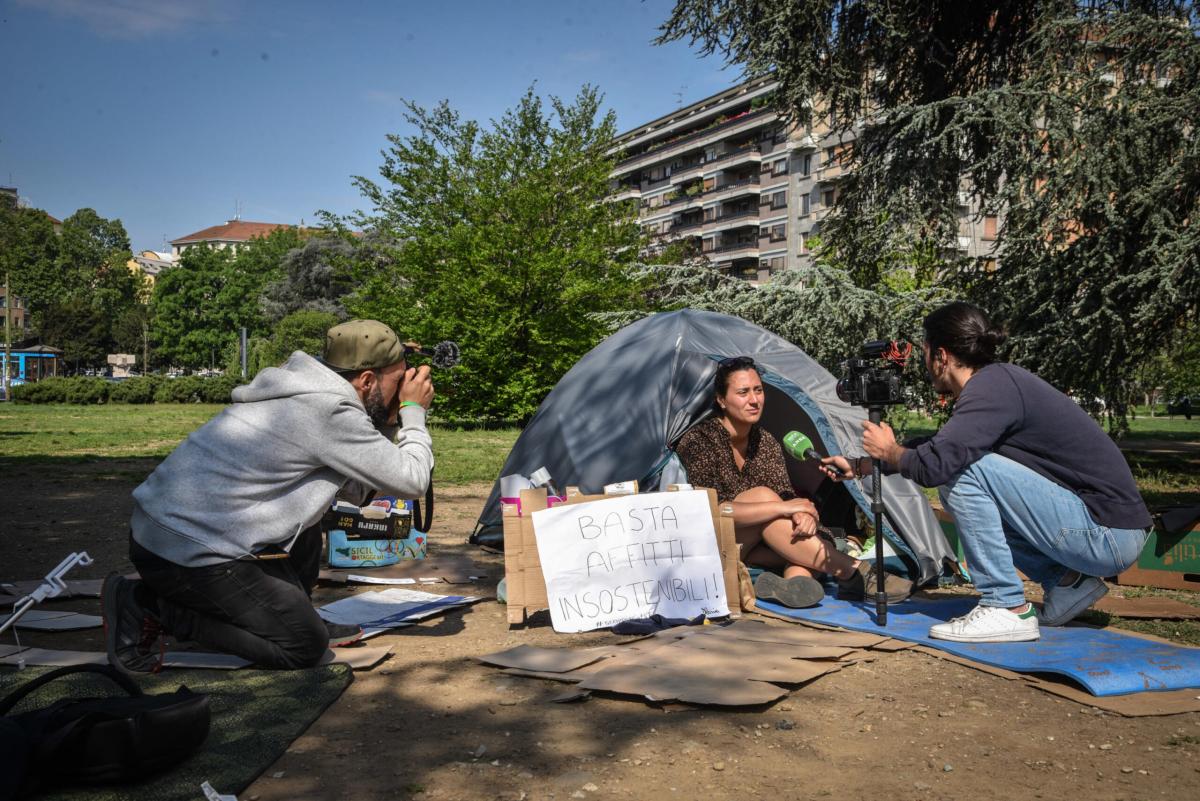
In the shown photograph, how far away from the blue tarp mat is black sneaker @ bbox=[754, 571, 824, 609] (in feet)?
0.14

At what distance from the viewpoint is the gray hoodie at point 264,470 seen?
3.45 m

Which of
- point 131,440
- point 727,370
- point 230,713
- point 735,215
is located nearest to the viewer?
point 230,713

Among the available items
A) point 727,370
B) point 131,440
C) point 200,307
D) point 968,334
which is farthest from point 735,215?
point 968,334

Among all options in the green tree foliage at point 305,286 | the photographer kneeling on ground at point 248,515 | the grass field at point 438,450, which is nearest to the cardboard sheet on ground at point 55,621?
the photographer kneeling on ground at point 248,515

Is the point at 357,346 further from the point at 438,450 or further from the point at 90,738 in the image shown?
the point at 438,450

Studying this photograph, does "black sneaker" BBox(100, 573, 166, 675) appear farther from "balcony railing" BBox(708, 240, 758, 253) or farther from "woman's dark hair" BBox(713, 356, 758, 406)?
"balcony railing" BBox(708, 240, 758, 253)

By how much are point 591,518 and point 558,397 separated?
2.14 metres

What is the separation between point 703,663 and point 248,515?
1.80 meters

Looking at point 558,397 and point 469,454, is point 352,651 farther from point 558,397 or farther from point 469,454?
point 469,454

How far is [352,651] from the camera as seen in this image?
388cm

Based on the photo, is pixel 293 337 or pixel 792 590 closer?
pixel 792 590

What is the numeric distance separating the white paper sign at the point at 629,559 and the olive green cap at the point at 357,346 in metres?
1.11

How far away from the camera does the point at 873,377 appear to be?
4.19 metres

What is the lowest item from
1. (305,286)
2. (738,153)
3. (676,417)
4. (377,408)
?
(676,417)
